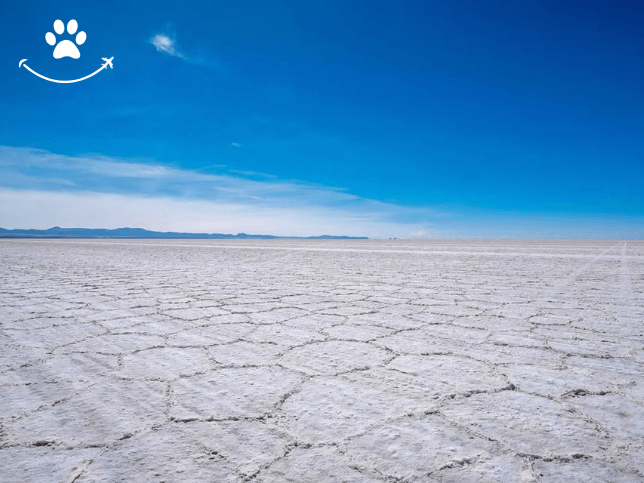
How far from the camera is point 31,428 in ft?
3.10

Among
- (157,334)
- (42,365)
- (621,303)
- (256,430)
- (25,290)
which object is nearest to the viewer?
(256,430)

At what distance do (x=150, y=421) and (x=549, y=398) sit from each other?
1.13 m

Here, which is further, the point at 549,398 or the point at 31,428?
the point at 549,398

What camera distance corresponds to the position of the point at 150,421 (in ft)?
3.18

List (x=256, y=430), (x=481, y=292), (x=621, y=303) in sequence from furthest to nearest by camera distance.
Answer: (x=481, y=292), (x=621, y=303), (x=256, y=430)

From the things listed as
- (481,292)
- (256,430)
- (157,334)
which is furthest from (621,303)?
(157,334)

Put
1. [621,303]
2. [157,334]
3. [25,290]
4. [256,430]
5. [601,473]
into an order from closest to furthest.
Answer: [601,473] → [256,430] → [157,334] → [621,303] → [25,290]

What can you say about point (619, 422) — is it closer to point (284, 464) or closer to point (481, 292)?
point (284, 464)

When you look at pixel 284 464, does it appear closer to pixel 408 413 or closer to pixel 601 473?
pixel 408 413

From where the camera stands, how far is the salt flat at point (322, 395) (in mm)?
803

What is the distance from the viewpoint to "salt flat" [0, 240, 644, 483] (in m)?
0.80

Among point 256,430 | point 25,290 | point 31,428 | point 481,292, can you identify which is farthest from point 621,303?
point 25,290

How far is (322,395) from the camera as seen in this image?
114 cm

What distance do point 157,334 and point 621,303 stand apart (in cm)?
302
